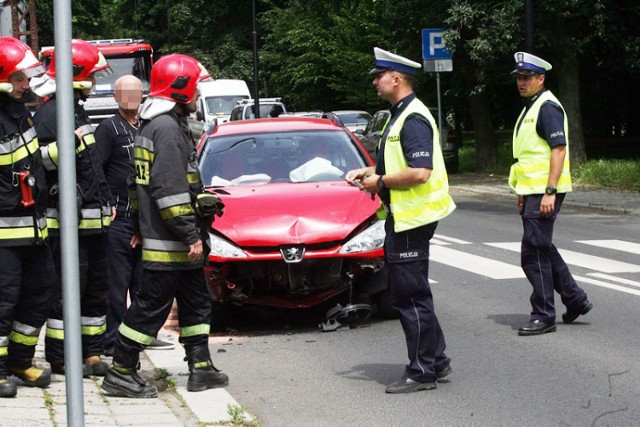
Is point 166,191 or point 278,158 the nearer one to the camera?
point 166,191

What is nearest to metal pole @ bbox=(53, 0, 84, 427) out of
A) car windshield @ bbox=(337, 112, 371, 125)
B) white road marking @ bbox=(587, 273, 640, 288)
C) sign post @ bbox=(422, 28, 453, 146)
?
white road marking @ bbox=(587, 273, 640, 288)

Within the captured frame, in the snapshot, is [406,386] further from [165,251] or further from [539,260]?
[539,260]

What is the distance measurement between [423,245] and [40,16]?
1808 inches

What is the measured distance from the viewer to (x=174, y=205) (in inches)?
264

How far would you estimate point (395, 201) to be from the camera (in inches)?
273

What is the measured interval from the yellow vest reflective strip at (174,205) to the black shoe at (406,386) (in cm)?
154

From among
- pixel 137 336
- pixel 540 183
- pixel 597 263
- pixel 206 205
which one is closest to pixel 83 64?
pixel 206 205

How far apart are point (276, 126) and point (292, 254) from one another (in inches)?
96.7

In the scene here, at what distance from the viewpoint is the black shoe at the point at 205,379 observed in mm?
7020

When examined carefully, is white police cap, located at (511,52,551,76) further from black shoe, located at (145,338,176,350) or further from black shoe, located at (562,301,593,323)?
black shoe, located at (145,338,176,350)

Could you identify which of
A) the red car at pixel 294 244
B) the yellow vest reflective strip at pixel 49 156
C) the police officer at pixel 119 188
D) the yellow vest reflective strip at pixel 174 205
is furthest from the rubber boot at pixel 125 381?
the red car at pixel 294 244

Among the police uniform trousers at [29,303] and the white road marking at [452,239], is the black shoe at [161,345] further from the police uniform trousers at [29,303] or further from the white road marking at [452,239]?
the white road marking at [452,239]

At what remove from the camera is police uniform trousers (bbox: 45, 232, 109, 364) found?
24.1 ft

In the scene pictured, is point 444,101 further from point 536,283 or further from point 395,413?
point 395,413
